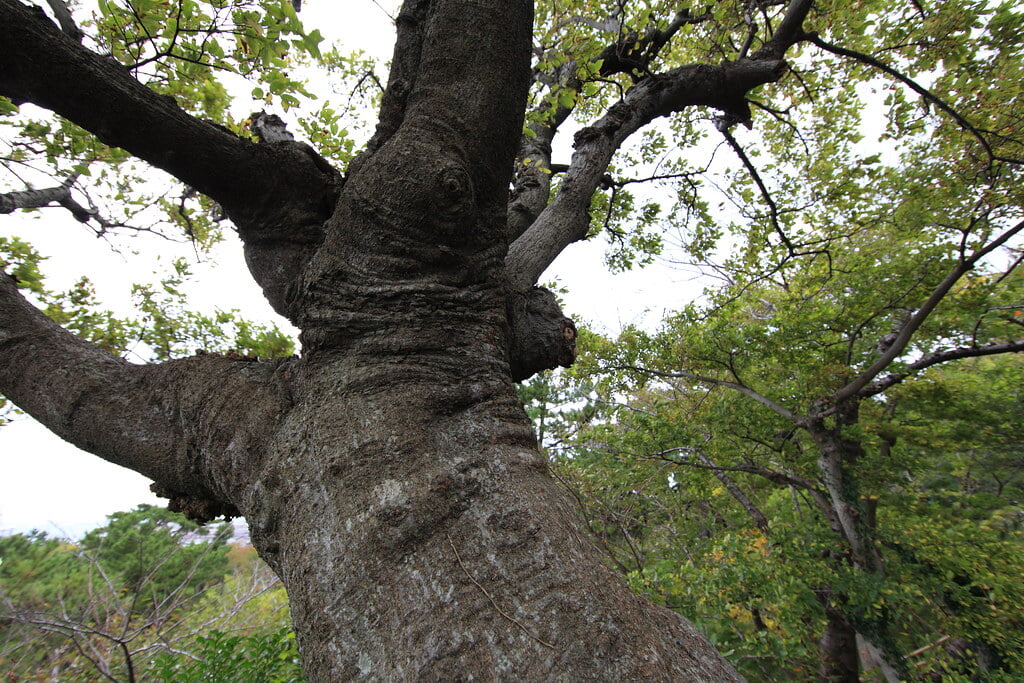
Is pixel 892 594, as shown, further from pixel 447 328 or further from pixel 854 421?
pixel 447 328

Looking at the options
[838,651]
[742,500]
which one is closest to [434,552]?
[838,651]

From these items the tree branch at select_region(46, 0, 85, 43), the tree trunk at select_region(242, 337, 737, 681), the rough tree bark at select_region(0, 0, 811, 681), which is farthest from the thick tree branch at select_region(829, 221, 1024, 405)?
the tree branch at select_region(46, 0, 85, 43)

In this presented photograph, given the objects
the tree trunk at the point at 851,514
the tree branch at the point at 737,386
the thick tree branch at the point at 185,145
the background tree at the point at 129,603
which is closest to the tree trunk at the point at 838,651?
the tree trunk at the point at 851,514

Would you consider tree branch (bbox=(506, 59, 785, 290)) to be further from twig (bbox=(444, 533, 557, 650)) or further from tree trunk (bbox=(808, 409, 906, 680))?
tree trunk (bbox=(808, 409, 906, 680))

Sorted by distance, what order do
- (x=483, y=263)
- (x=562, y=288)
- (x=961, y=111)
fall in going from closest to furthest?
(x=483, y=263), (x=961, y=111), (x=562, y=288)

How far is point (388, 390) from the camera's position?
4.34ft

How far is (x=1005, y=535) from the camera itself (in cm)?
647

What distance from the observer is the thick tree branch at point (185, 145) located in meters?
1.33

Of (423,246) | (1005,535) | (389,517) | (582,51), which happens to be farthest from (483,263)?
(1005,535)

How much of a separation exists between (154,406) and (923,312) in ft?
21.3

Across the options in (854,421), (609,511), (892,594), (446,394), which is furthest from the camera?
(609,511)

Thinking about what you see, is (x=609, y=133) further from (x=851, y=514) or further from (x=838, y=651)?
(x=838, y=651)

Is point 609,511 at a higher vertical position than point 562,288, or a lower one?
lower

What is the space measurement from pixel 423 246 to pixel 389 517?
96 cm
